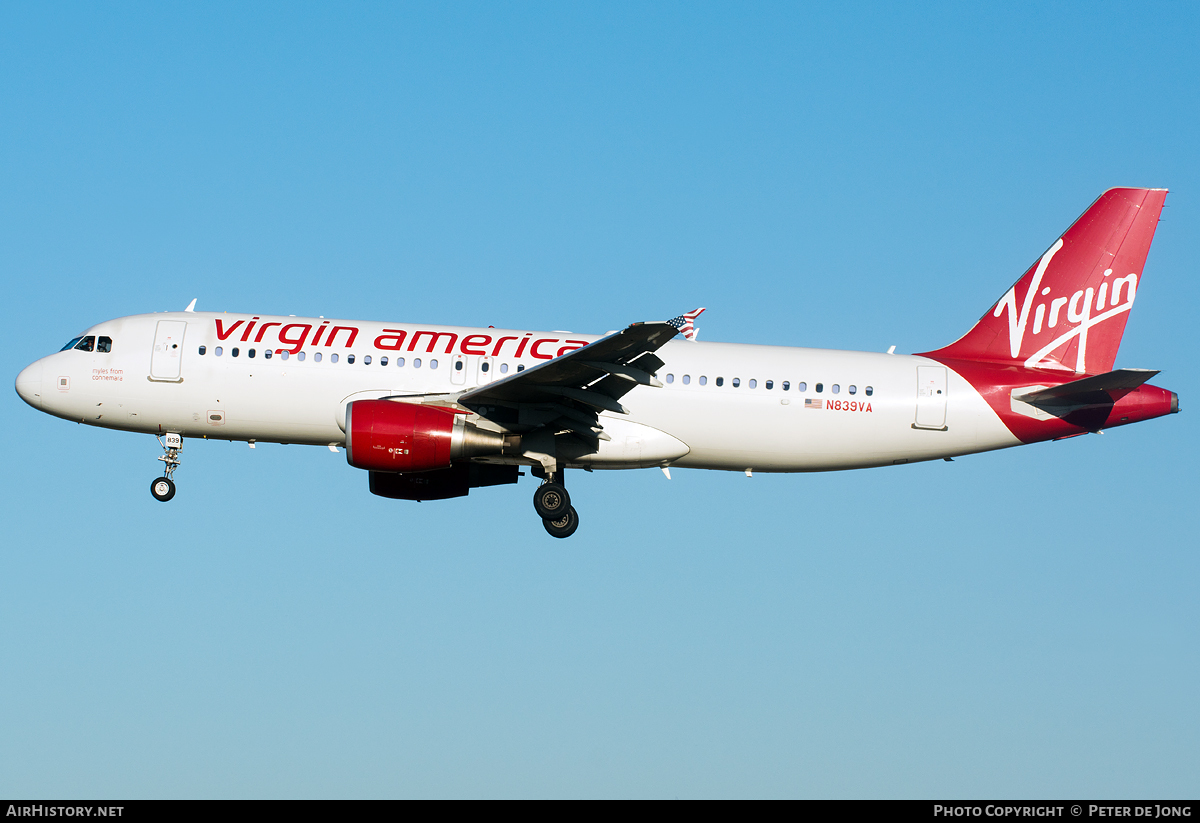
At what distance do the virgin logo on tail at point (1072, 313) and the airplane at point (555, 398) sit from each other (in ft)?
2.01

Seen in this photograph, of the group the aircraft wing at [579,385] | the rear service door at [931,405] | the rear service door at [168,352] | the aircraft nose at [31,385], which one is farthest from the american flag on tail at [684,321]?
the aircraft nose at [31,385]

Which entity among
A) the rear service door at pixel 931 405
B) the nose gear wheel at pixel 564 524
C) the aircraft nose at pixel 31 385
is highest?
the aircraft nose at pixel 31 385

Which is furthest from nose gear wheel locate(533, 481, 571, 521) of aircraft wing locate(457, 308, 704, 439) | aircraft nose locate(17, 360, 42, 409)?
aircraft nose locate(17, 360, 42, 409)

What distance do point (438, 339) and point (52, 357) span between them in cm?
944

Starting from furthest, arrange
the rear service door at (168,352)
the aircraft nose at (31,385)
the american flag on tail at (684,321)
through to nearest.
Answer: the aircraft nose at (31,385), the rear service door at (168,352), the american flag on tail at (684,321)

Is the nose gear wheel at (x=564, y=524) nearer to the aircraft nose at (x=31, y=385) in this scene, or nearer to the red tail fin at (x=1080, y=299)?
the red tail fin at (x=1080, y=299)

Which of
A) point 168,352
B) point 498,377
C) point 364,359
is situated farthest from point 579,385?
point 168,352

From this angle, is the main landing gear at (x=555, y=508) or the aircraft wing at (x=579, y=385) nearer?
the aircraft wing at (x=579, y=385)

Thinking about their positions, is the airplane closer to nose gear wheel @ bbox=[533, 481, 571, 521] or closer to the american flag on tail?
nose gear wheel @ bbox=[533, 481, 571, 521]

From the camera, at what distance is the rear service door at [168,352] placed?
30047mm

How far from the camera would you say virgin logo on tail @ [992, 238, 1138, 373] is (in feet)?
104

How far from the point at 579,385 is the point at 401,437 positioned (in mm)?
3958

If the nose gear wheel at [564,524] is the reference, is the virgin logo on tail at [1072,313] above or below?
above

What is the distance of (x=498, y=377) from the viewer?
29.7 m
